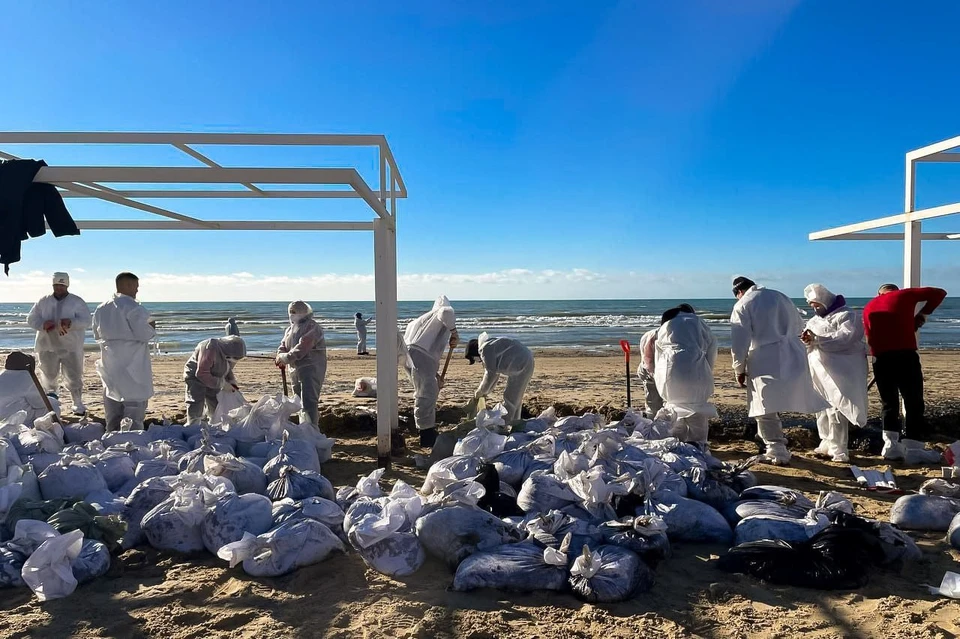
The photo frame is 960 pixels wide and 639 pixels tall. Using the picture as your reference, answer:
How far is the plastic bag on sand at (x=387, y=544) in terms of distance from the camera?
9.98 feet

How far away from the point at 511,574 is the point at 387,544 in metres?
0.65

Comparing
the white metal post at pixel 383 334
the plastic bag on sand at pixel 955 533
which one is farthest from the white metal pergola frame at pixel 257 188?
the plastic bag on sand at pixel 955 533

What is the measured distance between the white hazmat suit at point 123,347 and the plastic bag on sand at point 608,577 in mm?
4745

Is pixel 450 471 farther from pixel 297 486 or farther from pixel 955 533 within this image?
pixel 955 533

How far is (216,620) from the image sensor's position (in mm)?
2652

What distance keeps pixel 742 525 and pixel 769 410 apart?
230 centimetres

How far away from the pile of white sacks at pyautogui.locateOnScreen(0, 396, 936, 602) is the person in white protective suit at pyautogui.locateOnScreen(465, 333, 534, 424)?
145cm

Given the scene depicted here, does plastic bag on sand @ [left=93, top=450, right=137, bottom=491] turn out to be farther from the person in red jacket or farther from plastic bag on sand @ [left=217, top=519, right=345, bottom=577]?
the person in red jacket

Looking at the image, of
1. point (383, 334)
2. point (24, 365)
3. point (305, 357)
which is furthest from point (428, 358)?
point (24, 365)

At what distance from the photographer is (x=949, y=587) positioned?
2768 mm

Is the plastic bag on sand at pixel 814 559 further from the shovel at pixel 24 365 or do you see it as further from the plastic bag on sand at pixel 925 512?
the shovel at pixel 24 365

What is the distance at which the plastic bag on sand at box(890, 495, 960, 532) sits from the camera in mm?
3617

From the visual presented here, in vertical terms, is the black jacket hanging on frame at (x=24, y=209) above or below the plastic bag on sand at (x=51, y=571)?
above

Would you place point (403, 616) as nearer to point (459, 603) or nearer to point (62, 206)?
point (459, 603)
